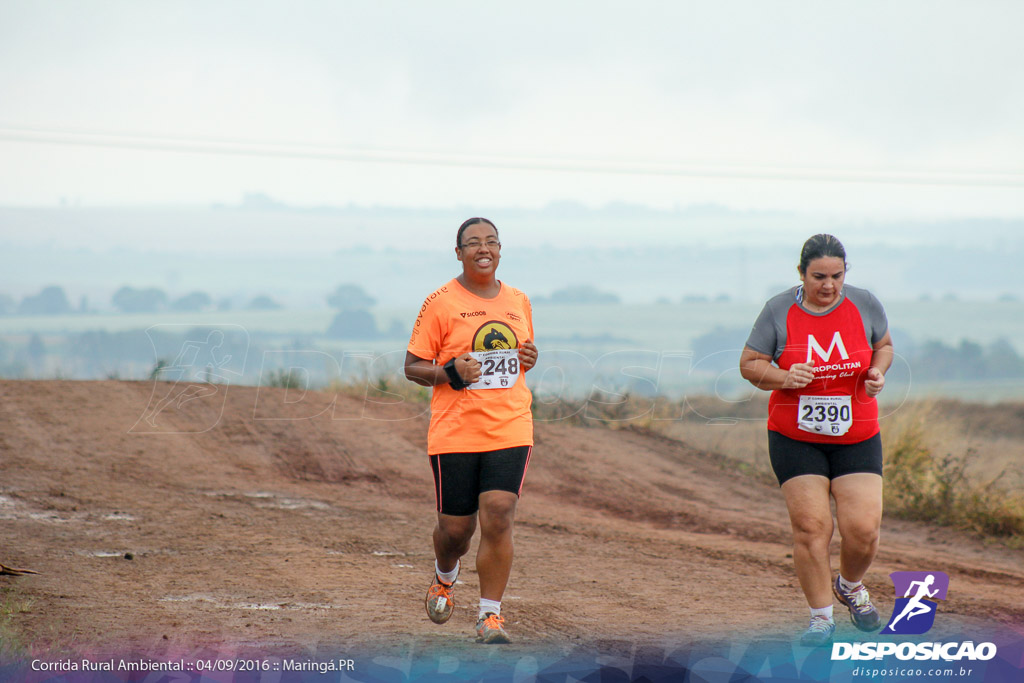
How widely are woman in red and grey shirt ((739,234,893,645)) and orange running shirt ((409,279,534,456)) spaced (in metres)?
1.28

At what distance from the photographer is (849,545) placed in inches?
223

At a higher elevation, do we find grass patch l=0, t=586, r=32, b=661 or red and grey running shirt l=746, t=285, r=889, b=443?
red and grey running shirt l=746, t=285, r=889, b=443

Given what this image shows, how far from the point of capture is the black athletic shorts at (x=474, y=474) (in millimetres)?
5500

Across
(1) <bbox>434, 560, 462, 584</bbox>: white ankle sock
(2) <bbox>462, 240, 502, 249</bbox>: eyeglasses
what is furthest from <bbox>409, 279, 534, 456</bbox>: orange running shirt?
(1) <bbox>434, 560, 462, 584</bbox>: white ankle sock

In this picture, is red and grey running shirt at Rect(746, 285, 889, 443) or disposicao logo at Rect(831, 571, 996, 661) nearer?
disposicao logo at Rect(831, 571, 996, 661)

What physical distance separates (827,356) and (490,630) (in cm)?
→ 236

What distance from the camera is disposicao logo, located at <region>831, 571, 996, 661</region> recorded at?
17.3ft

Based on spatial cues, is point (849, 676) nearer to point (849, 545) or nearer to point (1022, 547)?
point (849, 545)

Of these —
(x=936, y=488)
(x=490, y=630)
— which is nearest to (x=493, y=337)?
(x=490, y=630)

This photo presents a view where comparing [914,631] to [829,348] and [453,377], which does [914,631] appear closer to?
[829,348]

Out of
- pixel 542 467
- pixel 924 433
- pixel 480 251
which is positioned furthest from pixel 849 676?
pixel 924 433

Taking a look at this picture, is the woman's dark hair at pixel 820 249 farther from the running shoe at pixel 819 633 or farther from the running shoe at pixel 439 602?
the running shoe at pixel 439 602

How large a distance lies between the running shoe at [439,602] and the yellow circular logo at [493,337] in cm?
146

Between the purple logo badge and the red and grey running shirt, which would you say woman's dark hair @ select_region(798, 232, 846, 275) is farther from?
the purple logo badge
